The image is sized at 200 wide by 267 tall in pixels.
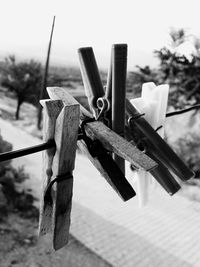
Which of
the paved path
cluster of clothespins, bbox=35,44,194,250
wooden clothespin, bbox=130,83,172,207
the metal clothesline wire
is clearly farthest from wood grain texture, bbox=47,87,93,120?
the paved path

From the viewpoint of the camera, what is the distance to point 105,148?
42.3 inches

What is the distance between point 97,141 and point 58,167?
0.15 meters

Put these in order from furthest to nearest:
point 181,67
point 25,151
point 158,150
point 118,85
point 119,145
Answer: point 181,67, point 158,150, point 118,85, point 119,145, point 25,151

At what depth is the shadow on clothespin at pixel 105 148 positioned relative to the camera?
1001 mm

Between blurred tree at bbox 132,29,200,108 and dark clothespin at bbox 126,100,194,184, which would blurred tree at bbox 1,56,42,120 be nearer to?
blurred tree at bbox 132,29,200,108

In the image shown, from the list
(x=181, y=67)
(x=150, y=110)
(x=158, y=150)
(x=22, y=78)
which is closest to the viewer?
(x=158, y=150)

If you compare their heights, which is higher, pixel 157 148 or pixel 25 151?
pixel 25 151

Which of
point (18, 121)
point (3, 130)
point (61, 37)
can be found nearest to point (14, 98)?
point (18, 121)

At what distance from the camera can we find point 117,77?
1.10 m

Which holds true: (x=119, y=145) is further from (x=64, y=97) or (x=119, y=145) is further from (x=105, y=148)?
(x=64, y=97)

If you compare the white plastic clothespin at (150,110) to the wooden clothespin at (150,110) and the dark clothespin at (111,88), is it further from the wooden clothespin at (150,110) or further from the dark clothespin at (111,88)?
the dark clothespin at (111,88)

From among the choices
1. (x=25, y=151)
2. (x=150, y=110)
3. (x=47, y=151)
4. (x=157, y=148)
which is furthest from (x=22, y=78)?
(x=25, y=151)

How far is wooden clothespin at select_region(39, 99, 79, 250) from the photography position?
0.95 meters

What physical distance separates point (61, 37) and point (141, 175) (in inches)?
407
